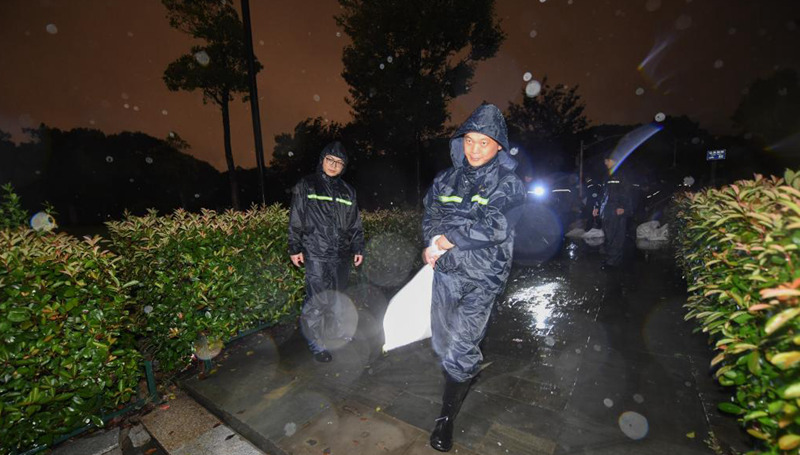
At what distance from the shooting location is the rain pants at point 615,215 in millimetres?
6969

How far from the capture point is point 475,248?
238 cm

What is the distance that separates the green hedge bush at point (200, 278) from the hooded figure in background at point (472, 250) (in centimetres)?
232

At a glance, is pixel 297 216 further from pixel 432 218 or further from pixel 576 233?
pixel 576 233

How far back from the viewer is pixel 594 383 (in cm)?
312

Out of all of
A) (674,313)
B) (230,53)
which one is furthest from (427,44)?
(674,313)

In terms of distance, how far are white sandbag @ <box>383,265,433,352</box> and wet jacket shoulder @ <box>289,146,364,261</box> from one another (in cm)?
92

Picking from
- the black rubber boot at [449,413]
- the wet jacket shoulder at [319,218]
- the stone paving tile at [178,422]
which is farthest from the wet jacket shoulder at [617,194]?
the stone paving tile at [178,422]

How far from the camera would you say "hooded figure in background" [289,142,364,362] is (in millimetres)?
3666

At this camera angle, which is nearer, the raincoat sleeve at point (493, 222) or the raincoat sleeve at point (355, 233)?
the raincoat sleeve at point (493, 222)

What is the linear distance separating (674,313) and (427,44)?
44.3ft

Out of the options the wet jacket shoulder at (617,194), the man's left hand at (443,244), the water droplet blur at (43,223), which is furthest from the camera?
the wet jacket shoulder at (617,194)

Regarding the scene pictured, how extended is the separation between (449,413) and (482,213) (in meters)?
1.41

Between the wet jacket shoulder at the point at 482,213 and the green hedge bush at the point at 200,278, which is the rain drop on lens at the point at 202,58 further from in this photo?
the wet jacket shoulder at the point at 482,213

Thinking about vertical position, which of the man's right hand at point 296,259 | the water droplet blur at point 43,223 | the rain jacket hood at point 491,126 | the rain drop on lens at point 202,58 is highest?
the rain drop on lens at point 202,58
